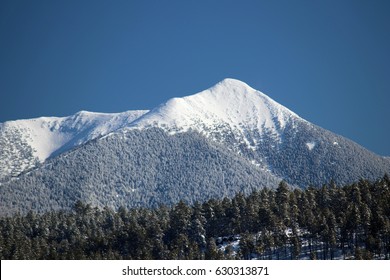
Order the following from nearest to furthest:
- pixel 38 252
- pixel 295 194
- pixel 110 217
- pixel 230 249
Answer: pixel 230 249, pixel 38 252, pixel 295 194, pixel 110 217

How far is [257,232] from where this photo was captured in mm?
117125

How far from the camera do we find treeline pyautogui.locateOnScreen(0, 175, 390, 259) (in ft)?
320

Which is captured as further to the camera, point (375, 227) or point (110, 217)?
point (110, 217)

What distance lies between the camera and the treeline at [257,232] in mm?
97625

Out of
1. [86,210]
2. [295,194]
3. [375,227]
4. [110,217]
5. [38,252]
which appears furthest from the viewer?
[86,210]

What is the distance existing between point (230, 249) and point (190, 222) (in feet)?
65.0
